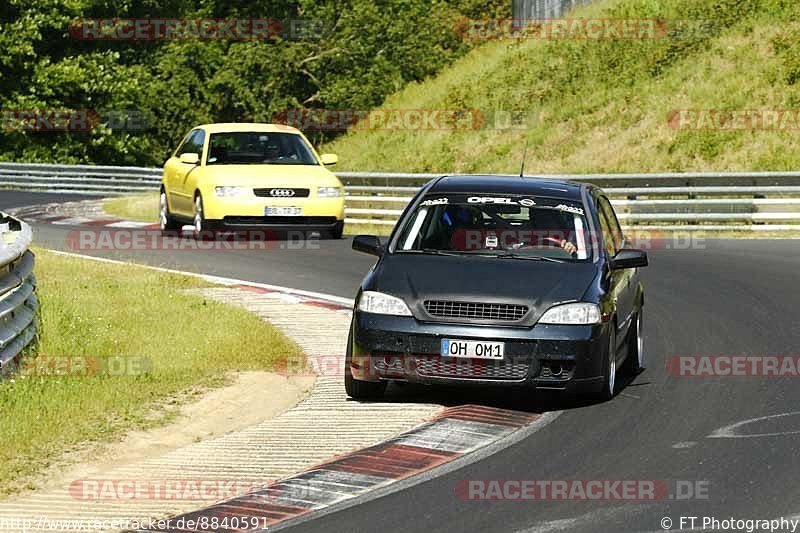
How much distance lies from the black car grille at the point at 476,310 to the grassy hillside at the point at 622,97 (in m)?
22.1

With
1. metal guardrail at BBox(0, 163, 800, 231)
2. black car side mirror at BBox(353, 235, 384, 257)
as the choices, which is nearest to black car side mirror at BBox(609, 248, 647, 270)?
black car side mirror at BBox(353, 235, 384, 257)

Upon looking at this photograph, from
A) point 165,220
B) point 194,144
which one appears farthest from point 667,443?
point 165,220

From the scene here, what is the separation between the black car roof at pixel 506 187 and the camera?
11.4 m

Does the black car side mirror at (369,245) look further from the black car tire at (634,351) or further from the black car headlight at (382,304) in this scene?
the black car tire at (634,351)

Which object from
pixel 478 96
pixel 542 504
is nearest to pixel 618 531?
pixel 542 504

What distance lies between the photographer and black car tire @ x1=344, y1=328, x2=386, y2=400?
10.5 m

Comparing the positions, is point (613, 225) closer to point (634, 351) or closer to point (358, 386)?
point (634, 351)

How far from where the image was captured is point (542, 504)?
305 inches

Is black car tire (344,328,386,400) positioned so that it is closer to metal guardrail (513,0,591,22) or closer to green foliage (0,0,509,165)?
metal guardrail (513,0,591,22)

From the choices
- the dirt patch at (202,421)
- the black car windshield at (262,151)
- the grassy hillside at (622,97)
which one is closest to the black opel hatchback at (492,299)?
the dirt patch at (202,421)

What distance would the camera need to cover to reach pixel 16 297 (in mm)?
11242

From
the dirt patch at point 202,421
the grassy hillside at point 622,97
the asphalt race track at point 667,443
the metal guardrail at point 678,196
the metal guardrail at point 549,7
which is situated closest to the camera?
the asphalt race track at point 667,443

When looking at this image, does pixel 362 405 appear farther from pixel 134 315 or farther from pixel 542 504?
pixel 134 315

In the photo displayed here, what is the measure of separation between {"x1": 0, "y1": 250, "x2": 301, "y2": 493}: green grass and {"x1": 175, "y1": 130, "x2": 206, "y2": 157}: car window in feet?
19.3
